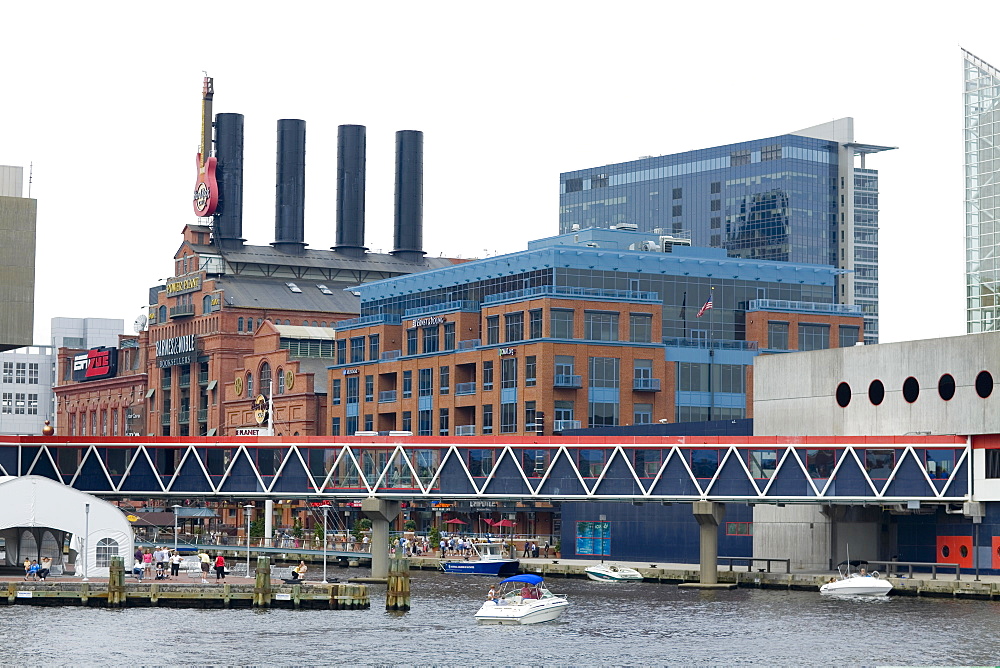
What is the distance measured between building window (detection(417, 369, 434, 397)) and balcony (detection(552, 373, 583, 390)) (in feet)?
70.4

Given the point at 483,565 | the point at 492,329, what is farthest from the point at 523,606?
the point at 492,329

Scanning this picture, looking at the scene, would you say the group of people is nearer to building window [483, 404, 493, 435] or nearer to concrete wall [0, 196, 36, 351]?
concrete wall [0, 196, 36, 351]

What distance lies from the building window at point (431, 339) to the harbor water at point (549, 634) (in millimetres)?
82377

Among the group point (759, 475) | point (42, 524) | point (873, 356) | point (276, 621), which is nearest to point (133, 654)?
point (276, 621)

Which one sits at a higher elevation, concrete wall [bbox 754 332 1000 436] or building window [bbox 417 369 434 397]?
building window [bbox 417 369 434 397]

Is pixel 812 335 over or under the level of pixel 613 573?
over

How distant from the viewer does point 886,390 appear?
121 m

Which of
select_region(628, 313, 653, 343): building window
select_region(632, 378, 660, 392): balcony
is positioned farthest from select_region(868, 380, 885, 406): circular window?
select_region(628, 313, 653, 343): building window

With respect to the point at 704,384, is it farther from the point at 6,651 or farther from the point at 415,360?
the point at 6,651

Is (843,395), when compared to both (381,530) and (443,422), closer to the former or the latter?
Result: (381,530)

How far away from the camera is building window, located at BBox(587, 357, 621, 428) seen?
580 feet

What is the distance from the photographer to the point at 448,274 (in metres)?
198

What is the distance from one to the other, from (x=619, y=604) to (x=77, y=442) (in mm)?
45653

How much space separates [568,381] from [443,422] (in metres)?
20.0
